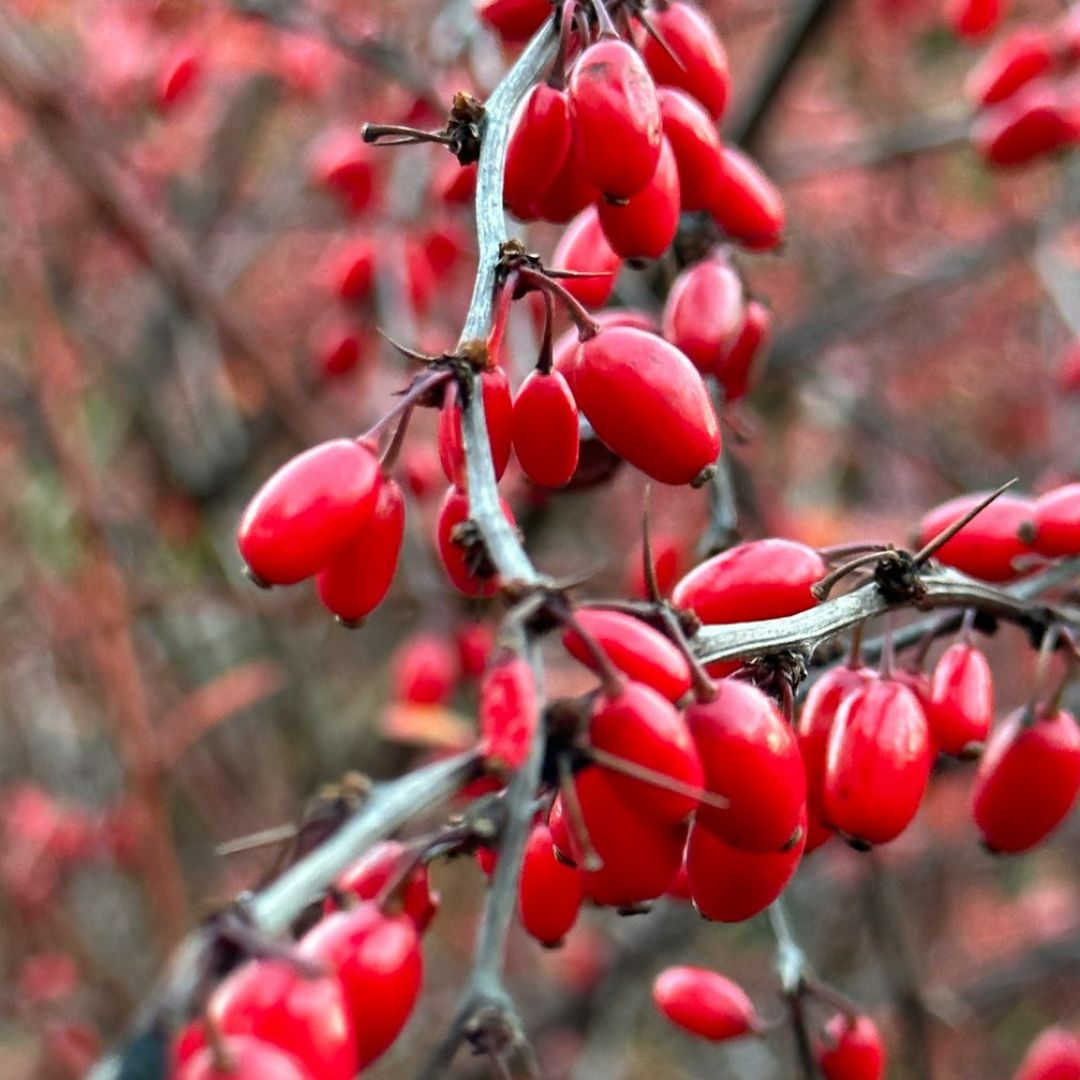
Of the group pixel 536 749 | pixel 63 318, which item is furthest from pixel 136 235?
pixel 536 749

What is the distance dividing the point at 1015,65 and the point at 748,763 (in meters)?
2.15

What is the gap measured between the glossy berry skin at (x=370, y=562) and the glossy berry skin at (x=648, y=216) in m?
0.35

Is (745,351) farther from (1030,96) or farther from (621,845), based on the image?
(1030,96)

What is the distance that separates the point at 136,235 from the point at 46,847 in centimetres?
202

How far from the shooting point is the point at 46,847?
411cm

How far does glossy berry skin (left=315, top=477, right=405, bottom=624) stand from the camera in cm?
104

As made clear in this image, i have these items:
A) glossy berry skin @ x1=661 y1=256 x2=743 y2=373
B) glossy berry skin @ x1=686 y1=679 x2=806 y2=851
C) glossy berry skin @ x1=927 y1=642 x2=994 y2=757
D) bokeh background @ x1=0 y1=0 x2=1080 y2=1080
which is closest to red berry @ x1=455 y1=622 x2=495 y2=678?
bokeh background @ x1=0 y1=0 x2=1080 y2=1080

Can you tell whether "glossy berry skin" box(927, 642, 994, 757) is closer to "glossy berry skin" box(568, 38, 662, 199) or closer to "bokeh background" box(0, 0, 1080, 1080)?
"glossy berry skin" box(568, 38, 662, 199)

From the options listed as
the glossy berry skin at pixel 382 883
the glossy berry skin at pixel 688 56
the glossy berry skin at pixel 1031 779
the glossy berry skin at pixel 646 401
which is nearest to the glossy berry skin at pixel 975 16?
the glossy berry skin at pixel 688 56

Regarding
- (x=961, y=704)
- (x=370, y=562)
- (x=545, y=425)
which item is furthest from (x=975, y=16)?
(x=370, y=562)

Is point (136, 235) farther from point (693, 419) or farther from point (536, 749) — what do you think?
point (536, 749)

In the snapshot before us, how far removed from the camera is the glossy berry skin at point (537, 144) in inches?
45.9

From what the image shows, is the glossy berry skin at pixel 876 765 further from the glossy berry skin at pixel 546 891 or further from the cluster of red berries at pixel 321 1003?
the cluster of red berries at pixel 321 1003

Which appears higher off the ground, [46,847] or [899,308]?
[899,308]
